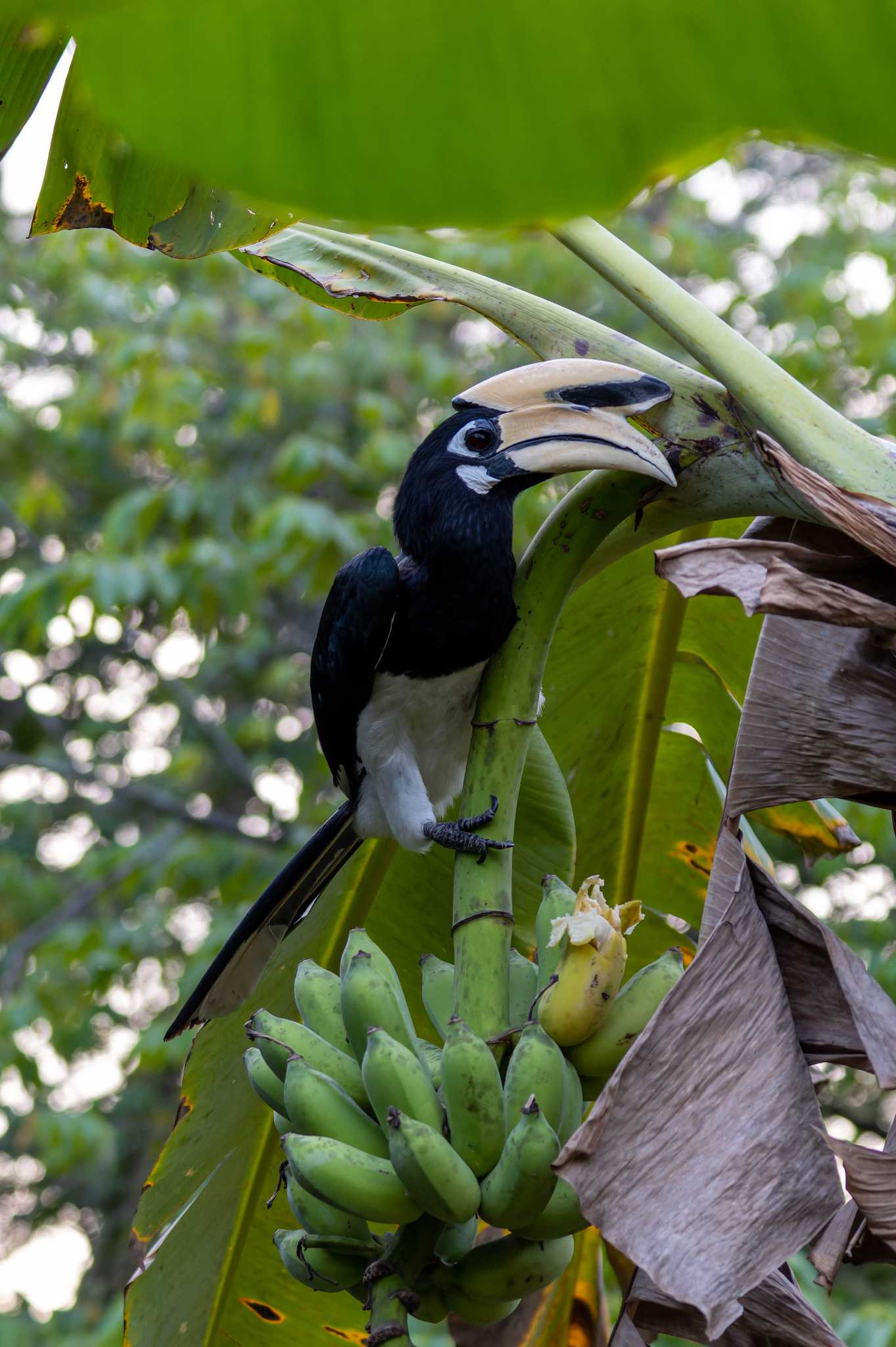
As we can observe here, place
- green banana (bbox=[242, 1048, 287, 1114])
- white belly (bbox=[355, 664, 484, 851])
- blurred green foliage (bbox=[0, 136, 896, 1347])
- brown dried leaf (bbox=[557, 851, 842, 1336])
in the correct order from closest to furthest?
1. brown dried leaf (bbox=[557, 851, 842, 1336])
2. green banana (bbox=[242, 1048, 287, 1114])
3. white belly (bbox=[355, 664, 484, 851])
4. blurred green foliage (bbox=[0, 136, 896, 1347])

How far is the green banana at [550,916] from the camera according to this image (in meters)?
0.80

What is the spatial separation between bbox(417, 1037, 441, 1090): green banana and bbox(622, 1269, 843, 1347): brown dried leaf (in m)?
0.17

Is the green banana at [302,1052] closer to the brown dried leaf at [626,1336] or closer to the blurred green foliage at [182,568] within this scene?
the brown dried leaf at [626,1336]

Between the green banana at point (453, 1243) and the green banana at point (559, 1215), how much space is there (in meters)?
0.03

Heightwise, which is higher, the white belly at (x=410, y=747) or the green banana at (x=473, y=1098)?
the green banana at (x=473, y=1098)

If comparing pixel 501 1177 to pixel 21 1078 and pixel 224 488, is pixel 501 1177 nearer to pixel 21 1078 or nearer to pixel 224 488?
Result: pixel 21 1078

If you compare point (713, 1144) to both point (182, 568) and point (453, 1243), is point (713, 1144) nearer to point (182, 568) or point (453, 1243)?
point (453, 1243)

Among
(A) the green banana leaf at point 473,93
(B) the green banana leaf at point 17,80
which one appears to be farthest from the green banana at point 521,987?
(B) the green banana leaf at point 17,80

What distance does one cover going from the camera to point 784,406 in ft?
2.59

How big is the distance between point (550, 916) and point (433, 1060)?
0.13 meters

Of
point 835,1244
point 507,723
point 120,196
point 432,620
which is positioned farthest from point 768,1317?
point 120,196

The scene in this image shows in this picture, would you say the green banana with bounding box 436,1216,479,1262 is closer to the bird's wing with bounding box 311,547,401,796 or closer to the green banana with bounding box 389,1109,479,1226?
the green banana with bounding box 389,1109,479,1226

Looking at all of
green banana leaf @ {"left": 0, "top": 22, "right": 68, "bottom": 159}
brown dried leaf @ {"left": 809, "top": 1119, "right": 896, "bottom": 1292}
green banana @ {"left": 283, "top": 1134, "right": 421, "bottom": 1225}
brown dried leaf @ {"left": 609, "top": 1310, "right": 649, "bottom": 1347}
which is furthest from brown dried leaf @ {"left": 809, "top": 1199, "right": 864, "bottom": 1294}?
green banana leaf @ {"left": 0, "top": 22, "right": 68, "bottom": 159}

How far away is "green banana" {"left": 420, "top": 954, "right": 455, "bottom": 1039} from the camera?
85 centimetres
